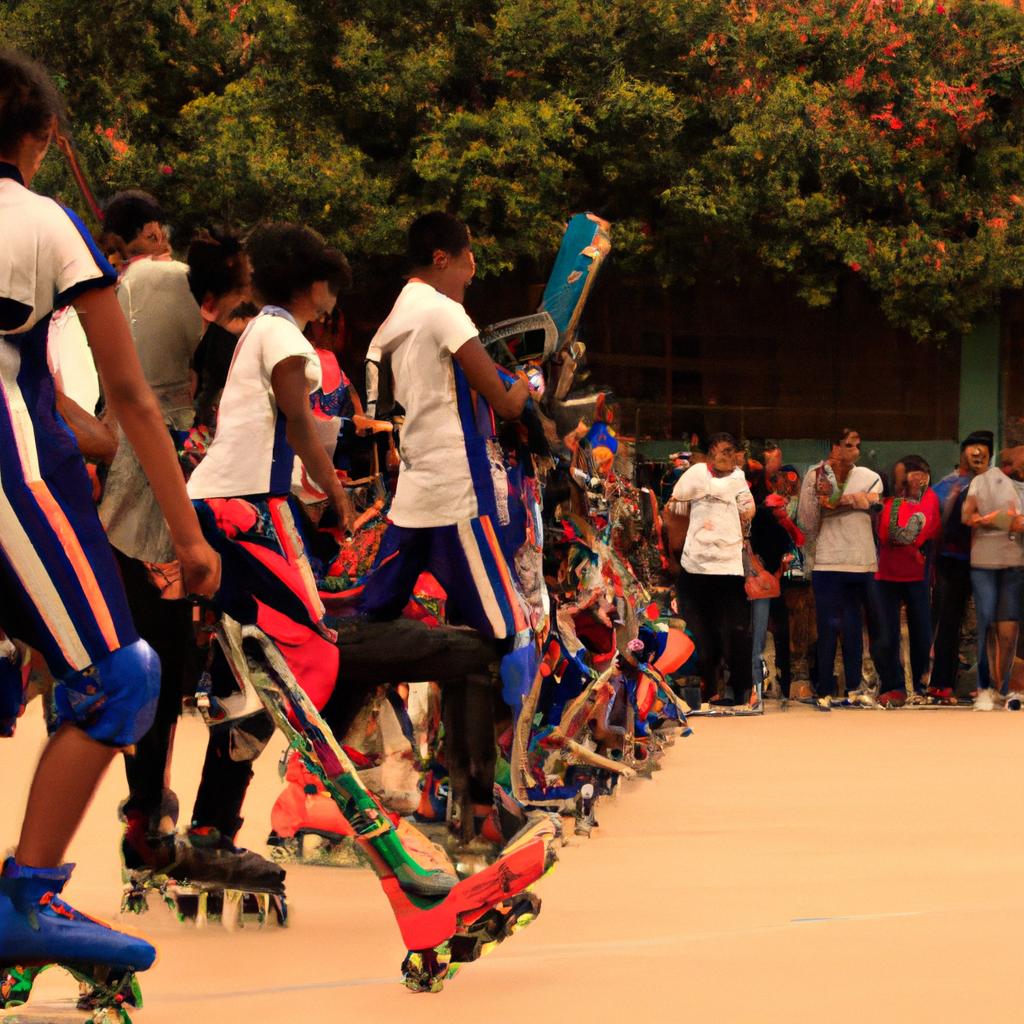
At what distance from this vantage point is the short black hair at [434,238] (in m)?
5.94

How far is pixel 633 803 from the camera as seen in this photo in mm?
7539

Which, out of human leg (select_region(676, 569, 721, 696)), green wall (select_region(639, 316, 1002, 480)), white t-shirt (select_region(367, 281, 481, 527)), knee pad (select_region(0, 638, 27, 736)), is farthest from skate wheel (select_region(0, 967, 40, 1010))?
green wall (select_region(639, 316, 1002, 480))

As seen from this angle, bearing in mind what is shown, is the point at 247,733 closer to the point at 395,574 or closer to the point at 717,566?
the point at 395,574

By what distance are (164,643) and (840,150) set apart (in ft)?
44.6

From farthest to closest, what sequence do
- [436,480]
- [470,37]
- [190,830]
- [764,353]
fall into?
[764,353] < [470,37] < [436,480] < [190,830]

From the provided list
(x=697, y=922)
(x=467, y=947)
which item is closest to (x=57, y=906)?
(x=467, y=947)

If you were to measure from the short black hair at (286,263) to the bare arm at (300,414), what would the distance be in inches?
14.4

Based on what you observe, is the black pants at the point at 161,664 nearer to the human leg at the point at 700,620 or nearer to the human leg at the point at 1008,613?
the human leg at the point at 700,620

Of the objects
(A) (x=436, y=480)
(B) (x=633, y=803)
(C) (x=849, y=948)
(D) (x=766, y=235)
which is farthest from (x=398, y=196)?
(C) (x=849, y=948)

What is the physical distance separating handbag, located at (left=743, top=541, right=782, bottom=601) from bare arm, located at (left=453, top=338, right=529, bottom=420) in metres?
6.67

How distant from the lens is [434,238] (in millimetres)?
5938

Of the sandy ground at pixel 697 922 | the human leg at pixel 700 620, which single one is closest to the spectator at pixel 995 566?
the human leg at pixel 700 620

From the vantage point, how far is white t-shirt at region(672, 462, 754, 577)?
1184 centimetres

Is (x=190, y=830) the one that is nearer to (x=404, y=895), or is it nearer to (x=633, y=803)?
(x=404, y=895)
